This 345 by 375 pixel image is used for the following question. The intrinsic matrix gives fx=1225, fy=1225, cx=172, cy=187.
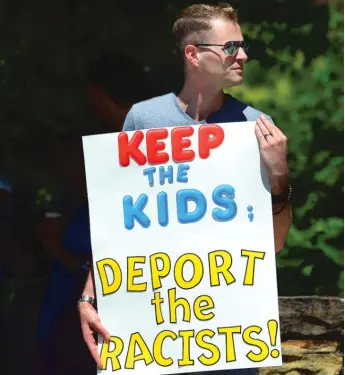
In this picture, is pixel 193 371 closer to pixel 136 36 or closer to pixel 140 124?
pixel 140 124

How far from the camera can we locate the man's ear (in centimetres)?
327

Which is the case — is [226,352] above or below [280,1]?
below

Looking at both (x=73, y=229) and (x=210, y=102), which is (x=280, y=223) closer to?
(x=210, y=102)

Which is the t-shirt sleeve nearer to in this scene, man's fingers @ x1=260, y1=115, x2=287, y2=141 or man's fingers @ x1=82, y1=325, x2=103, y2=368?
man's fingers @ x1=260, y1=115, x2=287, y2=141

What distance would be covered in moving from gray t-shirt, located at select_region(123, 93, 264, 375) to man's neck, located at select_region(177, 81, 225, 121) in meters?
0.02

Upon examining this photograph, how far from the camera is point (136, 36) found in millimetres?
4633

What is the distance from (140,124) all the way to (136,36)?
1.39 meters

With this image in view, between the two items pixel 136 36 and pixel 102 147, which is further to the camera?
pixel 136 36

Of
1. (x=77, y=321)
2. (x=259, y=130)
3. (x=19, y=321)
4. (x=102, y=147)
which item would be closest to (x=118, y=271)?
(x=102, y=147)

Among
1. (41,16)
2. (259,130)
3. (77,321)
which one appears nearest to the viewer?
(259,130)

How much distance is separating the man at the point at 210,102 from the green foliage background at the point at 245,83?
49.8 inches

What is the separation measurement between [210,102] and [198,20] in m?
0.23

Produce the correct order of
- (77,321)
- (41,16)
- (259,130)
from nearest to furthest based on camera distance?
(259,130), (77,321), (41,16)

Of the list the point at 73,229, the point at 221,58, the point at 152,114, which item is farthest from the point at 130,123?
the point at 73,229
